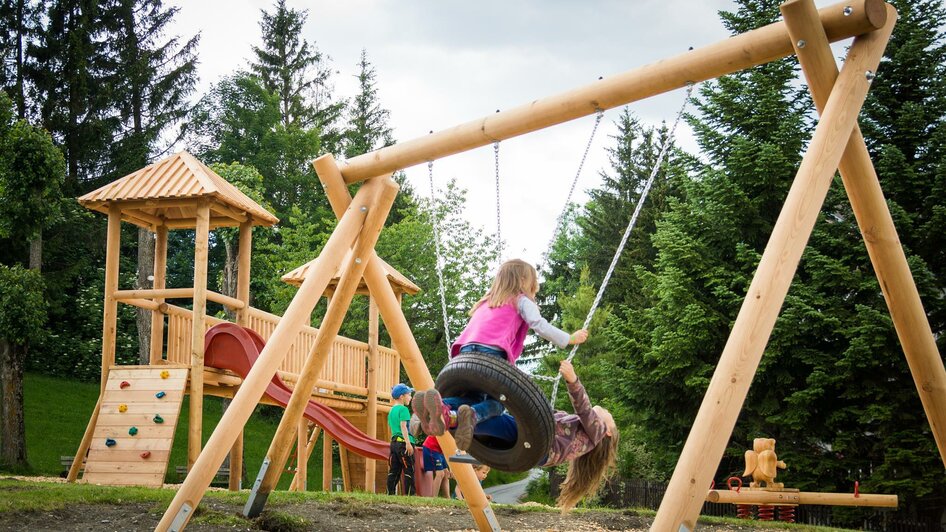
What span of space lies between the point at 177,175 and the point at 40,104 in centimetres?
2015

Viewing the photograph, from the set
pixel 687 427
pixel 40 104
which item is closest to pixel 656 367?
pixel 687 427

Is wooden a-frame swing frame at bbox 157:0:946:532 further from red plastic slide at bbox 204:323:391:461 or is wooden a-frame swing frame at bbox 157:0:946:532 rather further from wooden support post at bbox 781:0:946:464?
red plastic slide at bbox 204:323:391:461

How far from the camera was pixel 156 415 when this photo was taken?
409 inches

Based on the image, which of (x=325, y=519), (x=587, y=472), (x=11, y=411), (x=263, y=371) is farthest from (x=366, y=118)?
(x=587, y=472)

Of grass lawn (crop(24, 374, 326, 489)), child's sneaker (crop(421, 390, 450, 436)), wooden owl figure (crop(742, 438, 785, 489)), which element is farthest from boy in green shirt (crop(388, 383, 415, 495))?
grass lawn (crop(24, 374, 326, 489))

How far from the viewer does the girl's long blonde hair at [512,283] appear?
4.77 metres

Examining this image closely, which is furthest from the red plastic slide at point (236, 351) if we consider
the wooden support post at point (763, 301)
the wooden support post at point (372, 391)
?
Result: the wooden support post at point (763, 301)

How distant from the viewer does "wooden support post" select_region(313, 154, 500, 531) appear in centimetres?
596

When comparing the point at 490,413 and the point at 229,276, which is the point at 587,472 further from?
the point at 229,276

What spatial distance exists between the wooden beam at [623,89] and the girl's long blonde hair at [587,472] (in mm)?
2012

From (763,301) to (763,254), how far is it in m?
1.05

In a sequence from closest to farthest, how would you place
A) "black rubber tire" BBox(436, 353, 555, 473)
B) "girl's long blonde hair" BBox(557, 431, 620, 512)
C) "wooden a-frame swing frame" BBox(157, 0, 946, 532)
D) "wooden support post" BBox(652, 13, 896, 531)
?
"wooden support post" BBox(652, 13, 896, 531) → "wooden a-frame swing frame" BBox(157, 0, 946, 532) → "black rubber tire" BBox(436, 353, 555, 473) → "girl's long blonde hair" BBox(557, 431, 620, 512)

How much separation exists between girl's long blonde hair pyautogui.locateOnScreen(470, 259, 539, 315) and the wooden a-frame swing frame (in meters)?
0.93

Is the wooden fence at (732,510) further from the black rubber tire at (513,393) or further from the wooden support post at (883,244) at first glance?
the black rubber tire at (513,393)
